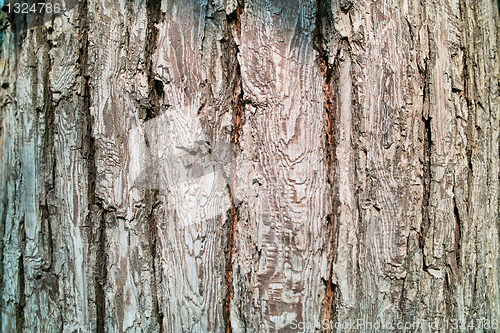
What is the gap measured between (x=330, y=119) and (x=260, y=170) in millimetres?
279

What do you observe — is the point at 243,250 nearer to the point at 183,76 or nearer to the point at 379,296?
the point at 379,296

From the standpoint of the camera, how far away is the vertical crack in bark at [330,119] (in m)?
0.94

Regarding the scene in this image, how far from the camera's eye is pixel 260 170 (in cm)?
92

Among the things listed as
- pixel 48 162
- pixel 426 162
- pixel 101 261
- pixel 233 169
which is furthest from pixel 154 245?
pixel 426 162

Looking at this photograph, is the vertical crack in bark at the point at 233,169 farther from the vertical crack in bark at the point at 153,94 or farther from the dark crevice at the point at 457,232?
the dark crevice at the point at 457,232

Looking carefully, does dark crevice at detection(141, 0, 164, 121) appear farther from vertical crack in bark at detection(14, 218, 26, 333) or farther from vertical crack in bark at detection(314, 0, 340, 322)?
vertical crack in bark at detection(14, 218, 26, 333)

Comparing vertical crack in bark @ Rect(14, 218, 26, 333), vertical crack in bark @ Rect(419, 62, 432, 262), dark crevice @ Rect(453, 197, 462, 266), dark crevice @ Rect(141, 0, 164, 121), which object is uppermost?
dark crevice @ Rect(141, 0, 164, 121)

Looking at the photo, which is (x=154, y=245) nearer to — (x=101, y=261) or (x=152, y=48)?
(x=101, y=261)

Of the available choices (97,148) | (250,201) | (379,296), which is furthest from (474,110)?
(97,148)

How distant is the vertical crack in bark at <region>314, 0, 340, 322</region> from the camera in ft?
3.07

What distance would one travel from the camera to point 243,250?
0.95 meters

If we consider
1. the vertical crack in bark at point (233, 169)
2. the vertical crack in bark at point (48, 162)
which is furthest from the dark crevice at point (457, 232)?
the vertical crack in bark at point (48, 162)

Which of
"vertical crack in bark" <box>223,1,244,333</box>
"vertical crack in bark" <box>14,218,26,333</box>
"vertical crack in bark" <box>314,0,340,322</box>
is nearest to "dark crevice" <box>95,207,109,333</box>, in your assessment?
"vertical crack in bark" <box>14,218,26,333</box>

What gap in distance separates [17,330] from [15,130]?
748 mm
